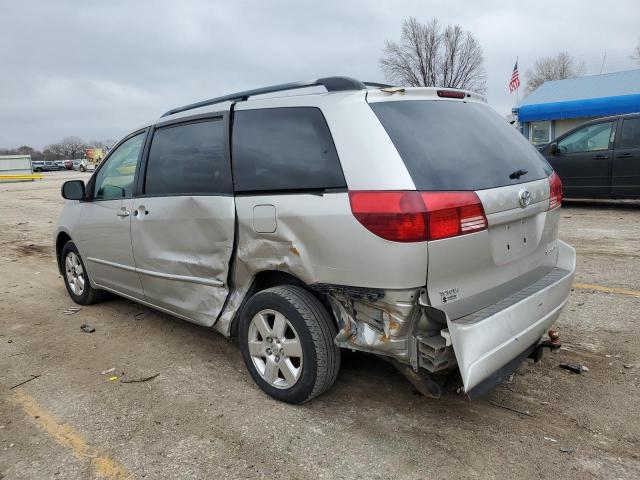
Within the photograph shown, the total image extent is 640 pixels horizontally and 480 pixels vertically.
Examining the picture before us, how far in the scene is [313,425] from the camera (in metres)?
2.91

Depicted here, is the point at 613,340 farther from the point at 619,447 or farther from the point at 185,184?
the point at 185,184

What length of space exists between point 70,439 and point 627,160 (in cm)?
990

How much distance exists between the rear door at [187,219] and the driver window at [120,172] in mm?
230

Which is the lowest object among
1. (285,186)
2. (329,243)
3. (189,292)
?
(189,292)

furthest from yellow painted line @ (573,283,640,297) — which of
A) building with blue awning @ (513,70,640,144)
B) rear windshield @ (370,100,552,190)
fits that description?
building with blue awning @ (513,70,640,144)

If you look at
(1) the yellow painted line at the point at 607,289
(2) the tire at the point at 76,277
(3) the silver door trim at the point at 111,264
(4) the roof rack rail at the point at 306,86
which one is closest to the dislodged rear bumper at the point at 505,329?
(4) the roof rack rail at the point at 306,86

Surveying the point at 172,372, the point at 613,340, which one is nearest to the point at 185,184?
the point at 172,372

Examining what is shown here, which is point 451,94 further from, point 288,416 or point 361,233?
point 288,416

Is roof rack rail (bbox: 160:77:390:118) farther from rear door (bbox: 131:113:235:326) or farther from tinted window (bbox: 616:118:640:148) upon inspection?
tinted window (bbox: 616:118:640:148)

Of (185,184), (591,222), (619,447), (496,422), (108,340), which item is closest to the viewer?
(619,447)

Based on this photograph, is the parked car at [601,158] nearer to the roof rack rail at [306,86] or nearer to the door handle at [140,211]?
the roof rack rail at [306,86]

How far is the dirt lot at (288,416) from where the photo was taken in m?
2.55

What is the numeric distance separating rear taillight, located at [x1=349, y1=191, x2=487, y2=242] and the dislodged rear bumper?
0.44 meters

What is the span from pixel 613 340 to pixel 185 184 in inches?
131
